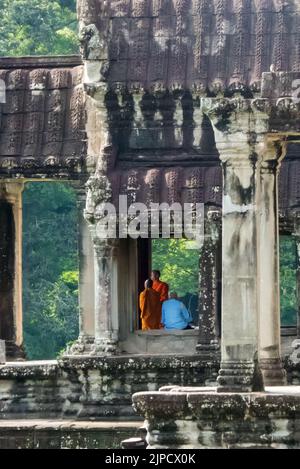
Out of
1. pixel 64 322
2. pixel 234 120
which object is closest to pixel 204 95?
pixel 234 120

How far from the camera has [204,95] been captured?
33344 mm

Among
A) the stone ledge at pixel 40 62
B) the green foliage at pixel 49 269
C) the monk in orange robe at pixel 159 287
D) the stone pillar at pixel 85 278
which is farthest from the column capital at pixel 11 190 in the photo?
the green foliage at pixel 49 269

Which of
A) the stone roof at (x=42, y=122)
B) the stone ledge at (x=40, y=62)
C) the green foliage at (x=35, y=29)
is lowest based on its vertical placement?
the stone roof at (x=42, y=122)

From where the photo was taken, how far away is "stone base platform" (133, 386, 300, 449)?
26.6m

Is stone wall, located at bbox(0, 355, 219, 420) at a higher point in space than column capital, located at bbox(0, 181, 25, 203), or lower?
lower

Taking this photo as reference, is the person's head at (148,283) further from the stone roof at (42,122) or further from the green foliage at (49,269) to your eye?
the green foliage at (49,269)

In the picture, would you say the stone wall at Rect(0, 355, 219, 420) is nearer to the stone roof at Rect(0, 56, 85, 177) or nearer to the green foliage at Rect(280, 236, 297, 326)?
the stone roof at Rect(0, 56, 85, 177)

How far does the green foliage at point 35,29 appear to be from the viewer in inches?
2184

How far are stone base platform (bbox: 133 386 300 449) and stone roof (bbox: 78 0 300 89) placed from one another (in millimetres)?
7116

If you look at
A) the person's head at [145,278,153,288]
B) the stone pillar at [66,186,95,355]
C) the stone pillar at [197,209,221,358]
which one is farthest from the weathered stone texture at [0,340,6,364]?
the stone pillar at [197,209,221,358]

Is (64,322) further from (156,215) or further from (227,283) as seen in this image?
(227,283)

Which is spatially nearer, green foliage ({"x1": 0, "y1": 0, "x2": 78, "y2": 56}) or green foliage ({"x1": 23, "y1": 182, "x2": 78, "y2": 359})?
green foliage ({"x1": 23, "y1": 182, "x2": 78, "y2": 359})

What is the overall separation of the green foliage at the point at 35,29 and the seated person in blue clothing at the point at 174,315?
21179 mm

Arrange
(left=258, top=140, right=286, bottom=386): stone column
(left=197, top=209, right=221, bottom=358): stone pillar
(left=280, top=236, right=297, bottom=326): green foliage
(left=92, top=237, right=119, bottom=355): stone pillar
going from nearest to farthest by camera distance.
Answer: (left=258, top=140, right=286, bottom=386): stone column
(left=197, top=209, right=221, bottom=358): stone pillar
(left=92, top=237, right=119, bottom=355): stone pillar
(left=280, top=236, right=297, bottom=326): green foliage
